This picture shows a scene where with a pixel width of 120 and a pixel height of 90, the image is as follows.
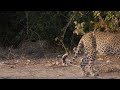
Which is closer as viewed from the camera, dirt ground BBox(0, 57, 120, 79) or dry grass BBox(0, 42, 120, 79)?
dirt ground BBox(0, 57, 120, 79)

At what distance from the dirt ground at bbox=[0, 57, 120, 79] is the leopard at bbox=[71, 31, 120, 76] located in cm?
24

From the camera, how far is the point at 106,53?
283 inches

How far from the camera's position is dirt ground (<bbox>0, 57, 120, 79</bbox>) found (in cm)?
657

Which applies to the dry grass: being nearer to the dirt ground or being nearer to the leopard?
the dirt ground

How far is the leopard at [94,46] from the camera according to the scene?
676cm

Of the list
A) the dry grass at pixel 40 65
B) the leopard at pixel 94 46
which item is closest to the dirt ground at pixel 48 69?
the dry grass at pixel 40 65

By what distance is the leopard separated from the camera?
22.2ft

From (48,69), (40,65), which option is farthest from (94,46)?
(40,65)

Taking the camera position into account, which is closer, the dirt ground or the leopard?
the dirt ground

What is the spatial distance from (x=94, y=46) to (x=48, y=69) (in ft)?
3.84

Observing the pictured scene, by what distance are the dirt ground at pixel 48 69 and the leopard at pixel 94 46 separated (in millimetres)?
237

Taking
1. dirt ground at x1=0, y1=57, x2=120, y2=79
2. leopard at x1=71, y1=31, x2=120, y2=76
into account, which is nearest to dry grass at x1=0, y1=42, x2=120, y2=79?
dirt ground at x1=0, y1=57, x2=120, y2=79
